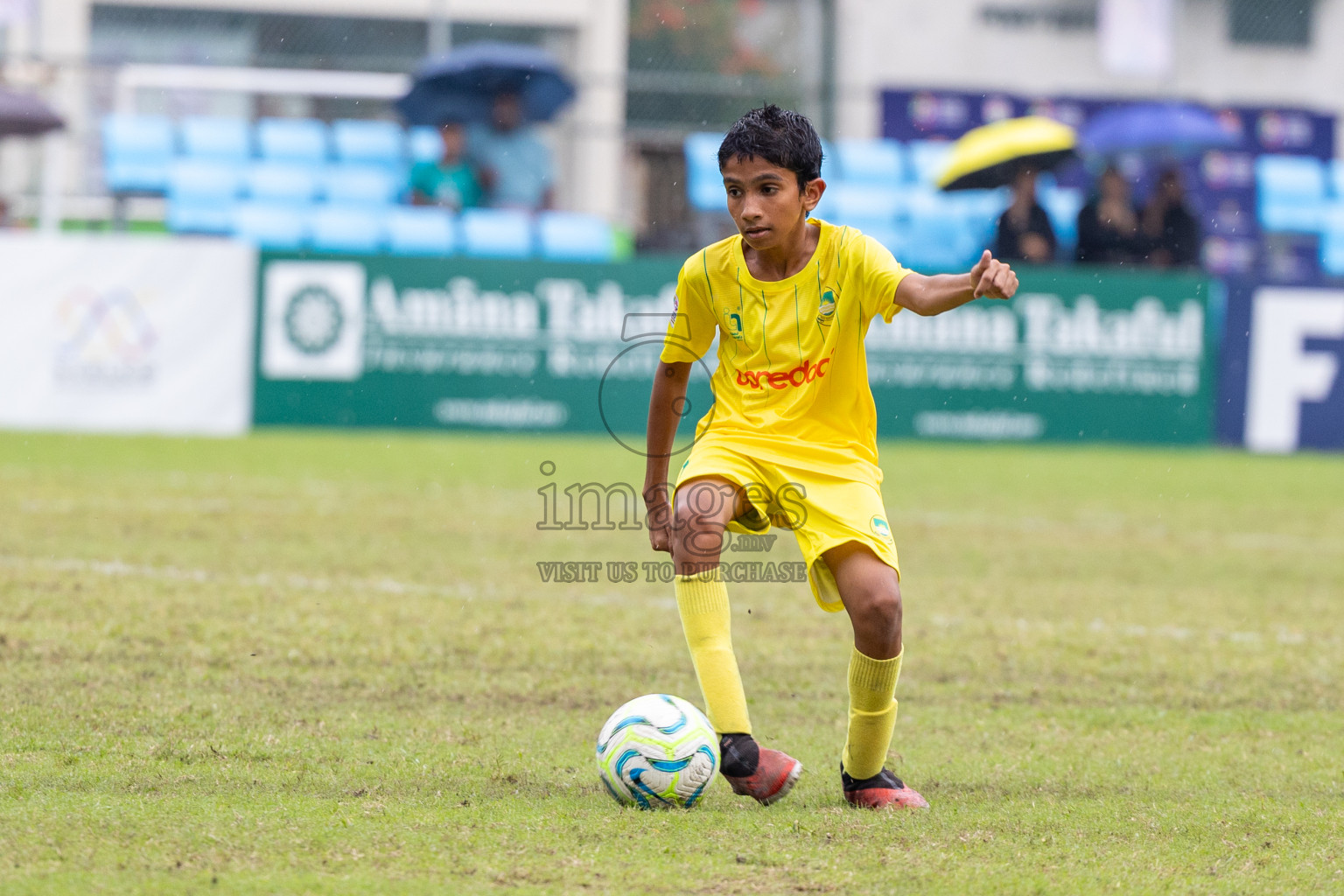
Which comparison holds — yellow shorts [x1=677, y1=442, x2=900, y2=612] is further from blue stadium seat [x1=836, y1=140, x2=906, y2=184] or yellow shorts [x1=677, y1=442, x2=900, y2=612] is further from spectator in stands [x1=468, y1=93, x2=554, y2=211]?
blue stadium seat [x1=836, y1=140, x2=906, y2=184]

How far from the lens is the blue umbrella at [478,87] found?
13914 mm

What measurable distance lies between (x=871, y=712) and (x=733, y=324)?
97cm

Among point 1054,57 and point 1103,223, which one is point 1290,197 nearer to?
point 1103,223

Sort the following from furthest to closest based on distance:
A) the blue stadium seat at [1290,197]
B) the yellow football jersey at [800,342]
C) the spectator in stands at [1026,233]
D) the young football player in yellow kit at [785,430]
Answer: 1. the blue stadium seat at [1290,197]
2. the spectator in stands at [1026,233]
3. the yellow football jersey at [800,342]
4. the young football player in yellow kit at [785,430]

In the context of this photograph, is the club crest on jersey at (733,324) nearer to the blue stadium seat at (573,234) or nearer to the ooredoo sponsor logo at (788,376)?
the ooredoo sponsor logo at (788,376)

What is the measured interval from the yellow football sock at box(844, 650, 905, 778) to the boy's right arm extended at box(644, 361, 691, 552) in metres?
0.56

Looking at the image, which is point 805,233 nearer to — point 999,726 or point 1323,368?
point 999,726

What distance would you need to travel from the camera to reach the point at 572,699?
4.67 m

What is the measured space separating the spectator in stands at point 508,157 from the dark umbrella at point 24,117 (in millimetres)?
3522

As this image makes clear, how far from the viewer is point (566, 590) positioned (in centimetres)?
662

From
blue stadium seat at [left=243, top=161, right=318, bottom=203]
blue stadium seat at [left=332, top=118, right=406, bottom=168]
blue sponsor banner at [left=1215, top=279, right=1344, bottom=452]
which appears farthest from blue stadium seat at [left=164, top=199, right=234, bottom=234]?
blue sponsor banner at [left=1215, top=279, right=1344, bottom=452]

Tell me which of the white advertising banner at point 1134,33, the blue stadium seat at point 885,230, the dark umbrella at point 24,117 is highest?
the white advertising banner at point 1134,33

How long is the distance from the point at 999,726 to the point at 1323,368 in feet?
32.8

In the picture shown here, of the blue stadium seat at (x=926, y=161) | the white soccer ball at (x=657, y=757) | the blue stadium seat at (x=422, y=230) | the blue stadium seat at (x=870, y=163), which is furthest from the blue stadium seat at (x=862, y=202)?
the white soccer ball at (x=657, y=757)
